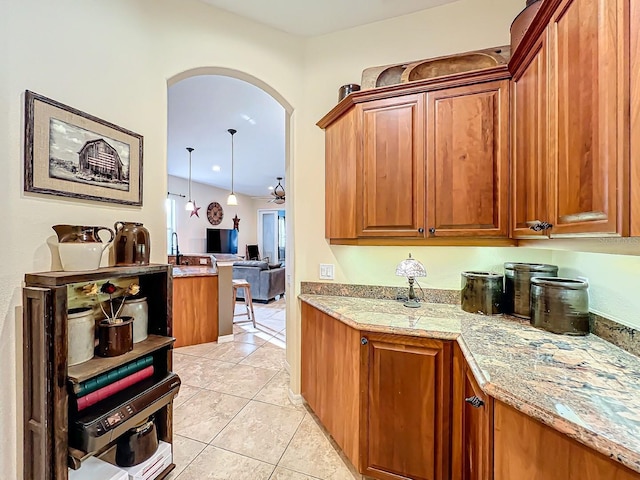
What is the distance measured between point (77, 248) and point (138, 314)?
0.46 m

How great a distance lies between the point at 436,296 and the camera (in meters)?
1.98

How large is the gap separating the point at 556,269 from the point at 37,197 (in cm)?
252

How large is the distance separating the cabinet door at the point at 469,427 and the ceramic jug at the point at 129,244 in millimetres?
1600

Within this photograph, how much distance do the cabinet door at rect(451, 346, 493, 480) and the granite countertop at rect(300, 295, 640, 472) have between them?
0.11 meters

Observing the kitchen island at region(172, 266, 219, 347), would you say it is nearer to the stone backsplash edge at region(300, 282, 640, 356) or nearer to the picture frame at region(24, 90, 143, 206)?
the stone backsplash edge at region(300, 282, 640, 356)

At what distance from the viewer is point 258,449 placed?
5.96 ft

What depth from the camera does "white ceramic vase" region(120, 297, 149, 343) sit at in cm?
143

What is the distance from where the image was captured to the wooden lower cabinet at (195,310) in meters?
3.50

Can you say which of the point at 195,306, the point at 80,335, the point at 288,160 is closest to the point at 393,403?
the point at 80,335

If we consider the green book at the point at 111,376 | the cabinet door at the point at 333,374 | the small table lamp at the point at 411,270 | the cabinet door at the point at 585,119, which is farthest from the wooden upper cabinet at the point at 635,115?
the green book at the point at 111,376

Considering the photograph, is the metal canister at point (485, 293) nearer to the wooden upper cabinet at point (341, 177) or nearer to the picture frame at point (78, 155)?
the wooden upper cabinet at point (341, 177)

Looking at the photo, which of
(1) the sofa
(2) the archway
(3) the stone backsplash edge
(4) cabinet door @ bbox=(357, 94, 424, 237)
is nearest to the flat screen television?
(1) the sofa

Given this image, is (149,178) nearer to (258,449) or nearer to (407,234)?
(407,234)

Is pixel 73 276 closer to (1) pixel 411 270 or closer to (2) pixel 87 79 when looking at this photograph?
(2) pixel 87 79
